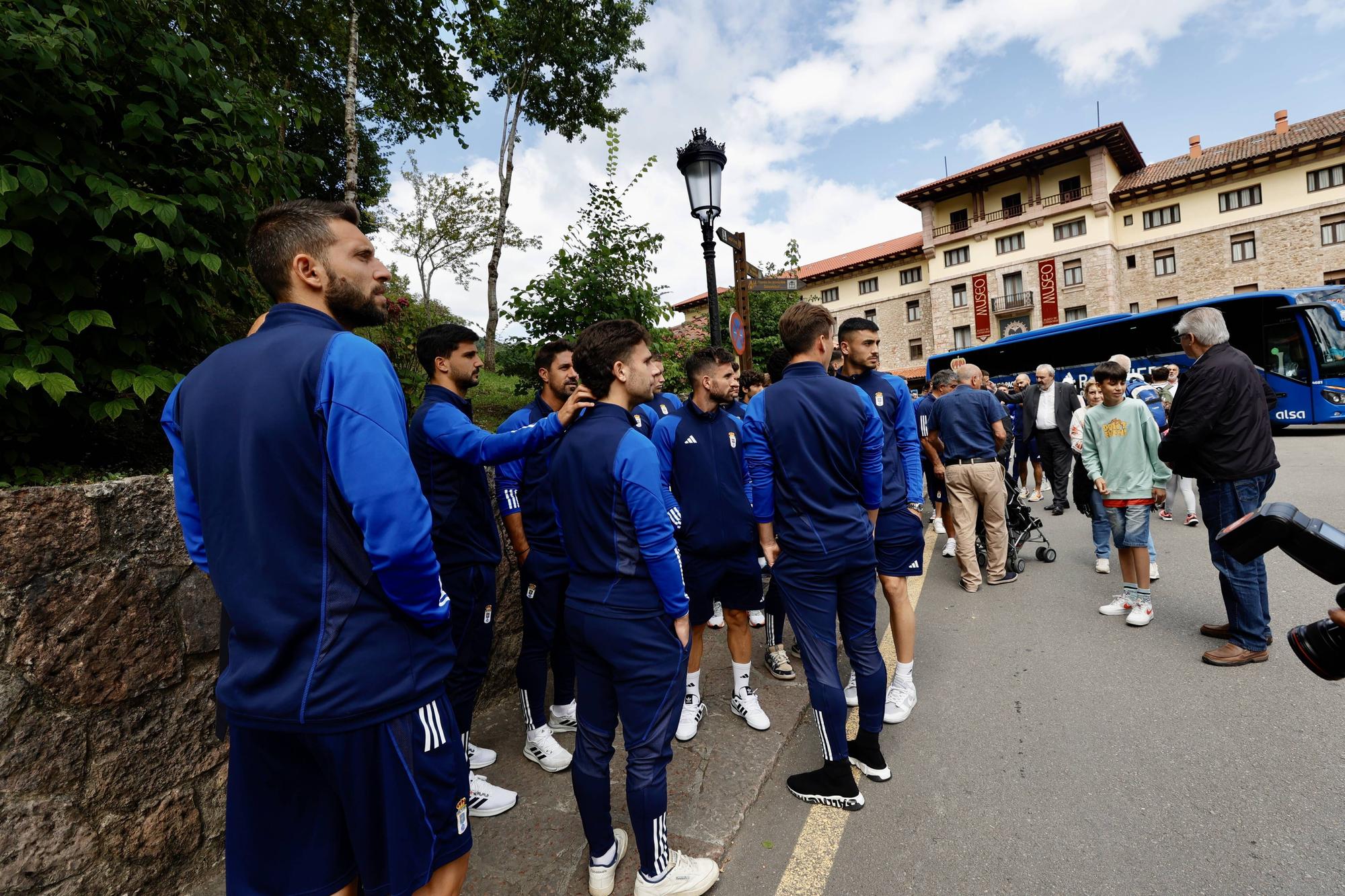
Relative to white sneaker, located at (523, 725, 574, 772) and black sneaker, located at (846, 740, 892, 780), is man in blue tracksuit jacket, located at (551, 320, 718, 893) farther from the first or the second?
black sneaker, located at (846, 740, 892, 780)

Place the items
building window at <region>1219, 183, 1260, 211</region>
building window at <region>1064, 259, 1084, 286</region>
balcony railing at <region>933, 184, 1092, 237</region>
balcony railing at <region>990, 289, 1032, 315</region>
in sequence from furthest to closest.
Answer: balcony railing at <region>990, 289, 1032, 315</region>, building window at <region>1064, 259, 1084, 286</region>, balcony railing at <region>933, 184, 1092, 237</region>, building window at <region>1219, 183, 1260, 211</region>

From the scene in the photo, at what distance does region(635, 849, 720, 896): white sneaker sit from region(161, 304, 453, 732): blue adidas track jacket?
4.28 feet

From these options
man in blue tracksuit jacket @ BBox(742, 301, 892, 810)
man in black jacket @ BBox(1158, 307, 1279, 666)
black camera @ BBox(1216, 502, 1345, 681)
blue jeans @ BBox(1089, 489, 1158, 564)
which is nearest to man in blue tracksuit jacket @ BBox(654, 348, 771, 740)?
man in blue tracksuit jacket @ BBox(742, 301, 892, 810)

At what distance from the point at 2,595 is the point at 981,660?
15.8 ft

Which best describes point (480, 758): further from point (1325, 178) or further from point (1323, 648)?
point (1325, 178)

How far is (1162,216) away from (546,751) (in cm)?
4171

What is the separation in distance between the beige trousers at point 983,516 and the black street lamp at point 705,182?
2873 mm

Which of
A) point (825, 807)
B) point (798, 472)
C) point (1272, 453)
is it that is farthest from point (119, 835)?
point (1272, 453)

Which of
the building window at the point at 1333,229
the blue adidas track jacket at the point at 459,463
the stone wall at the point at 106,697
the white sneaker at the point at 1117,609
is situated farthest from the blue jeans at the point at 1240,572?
the building window at the point at 1333,229

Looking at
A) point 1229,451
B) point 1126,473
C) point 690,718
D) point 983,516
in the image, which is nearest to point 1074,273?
point 983,516

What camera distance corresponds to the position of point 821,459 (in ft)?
9.37

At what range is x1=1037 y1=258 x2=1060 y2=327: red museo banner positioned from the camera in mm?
33719

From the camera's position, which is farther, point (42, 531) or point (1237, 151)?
point (1237, 151)

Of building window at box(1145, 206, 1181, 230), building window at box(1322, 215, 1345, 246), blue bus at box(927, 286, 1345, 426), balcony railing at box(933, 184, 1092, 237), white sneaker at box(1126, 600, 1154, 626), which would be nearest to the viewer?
white sneaker at box(1126, 600, 1154, 626)
